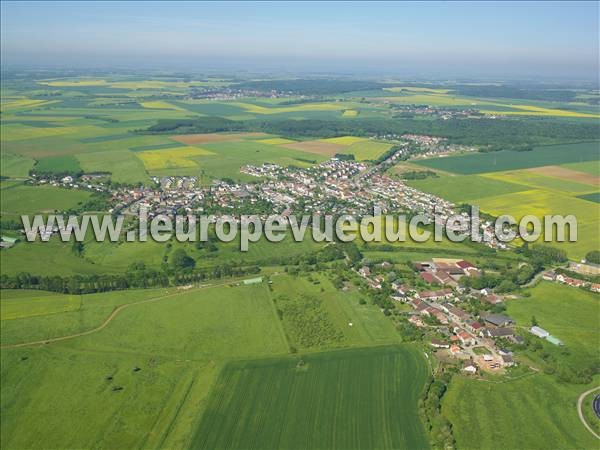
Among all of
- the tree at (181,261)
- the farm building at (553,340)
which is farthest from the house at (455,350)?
the tree at (181,261)

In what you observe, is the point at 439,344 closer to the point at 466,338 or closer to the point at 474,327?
the point at 466,338

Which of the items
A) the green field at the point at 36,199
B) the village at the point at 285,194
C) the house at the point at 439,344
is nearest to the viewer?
the house at the point at 439,344

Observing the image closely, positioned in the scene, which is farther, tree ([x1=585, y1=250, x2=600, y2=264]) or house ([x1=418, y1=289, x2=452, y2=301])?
tree ([x1=585, y1=250, x2=600, y2=264])

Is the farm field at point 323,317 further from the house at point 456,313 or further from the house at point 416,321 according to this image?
the house at point 456,313

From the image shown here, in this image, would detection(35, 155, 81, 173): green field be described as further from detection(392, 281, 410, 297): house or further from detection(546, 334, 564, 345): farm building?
detection(546, 334, 564, 345): farm building

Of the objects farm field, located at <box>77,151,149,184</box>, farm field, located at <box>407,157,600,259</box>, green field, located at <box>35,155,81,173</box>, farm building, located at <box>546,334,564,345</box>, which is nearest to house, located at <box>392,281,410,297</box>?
farm building, located at <box>546,334,564,345</box>

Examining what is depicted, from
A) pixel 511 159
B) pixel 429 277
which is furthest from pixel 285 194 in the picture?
pixel 511 159

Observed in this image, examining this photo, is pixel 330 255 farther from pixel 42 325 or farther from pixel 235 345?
pixel 42 325
